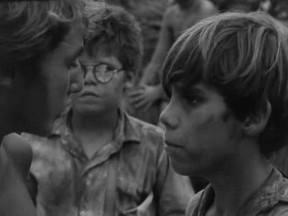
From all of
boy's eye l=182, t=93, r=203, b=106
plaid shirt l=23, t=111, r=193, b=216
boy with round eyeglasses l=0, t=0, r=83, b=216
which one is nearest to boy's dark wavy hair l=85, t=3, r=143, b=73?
plaid shirt l=23, t=111, r=193, b=216

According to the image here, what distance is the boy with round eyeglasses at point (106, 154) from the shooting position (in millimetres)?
5312

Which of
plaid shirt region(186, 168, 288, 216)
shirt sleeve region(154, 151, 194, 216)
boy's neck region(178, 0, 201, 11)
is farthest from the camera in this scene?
boy's neck region(178, 0, 201, 11)

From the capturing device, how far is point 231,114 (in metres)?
3.30

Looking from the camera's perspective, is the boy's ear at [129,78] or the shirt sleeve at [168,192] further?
the boy's ear at [129,78]

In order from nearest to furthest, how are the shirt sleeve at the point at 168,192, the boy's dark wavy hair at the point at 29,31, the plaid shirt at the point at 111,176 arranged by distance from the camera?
the boy's dark wavy hair at the point at 29,31 → the plaid shirt at the point at 111,176 → the shirt sleeve at the point at 168,192

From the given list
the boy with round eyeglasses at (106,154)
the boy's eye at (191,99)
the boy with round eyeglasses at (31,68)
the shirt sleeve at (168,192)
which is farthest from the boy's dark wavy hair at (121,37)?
the boy's eye at (191,99)

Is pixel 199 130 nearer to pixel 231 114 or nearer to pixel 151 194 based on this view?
pixel 231 114

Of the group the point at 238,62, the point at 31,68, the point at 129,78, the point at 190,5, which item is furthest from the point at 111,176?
the point at 190,5

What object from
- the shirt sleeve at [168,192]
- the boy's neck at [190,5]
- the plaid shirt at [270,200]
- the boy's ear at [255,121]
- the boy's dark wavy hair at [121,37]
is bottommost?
the boy's neck at [190,5]

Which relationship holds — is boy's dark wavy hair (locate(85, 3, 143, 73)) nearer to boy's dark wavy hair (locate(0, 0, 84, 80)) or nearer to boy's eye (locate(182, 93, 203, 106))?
boy's eye (locate(182, 93, 203, 106))

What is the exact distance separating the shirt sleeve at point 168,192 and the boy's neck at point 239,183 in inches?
81.4

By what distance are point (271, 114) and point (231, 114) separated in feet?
0.41

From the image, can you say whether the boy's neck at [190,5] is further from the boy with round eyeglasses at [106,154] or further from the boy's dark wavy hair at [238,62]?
the boy's dark wavy hair at [238,62]

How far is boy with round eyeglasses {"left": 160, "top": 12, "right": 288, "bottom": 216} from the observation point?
3.24 meters
